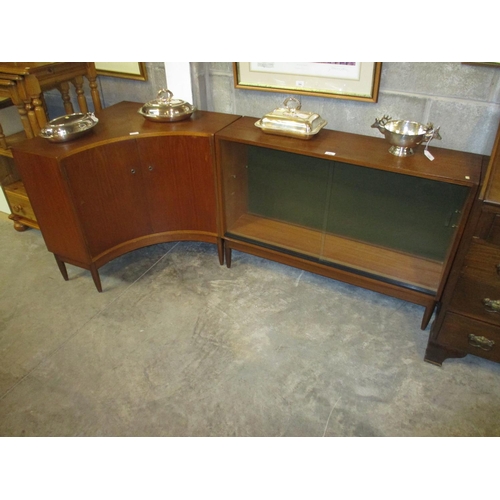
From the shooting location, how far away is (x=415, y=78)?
1.80m

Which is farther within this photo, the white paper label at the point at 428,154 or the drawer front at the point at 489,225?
the white paper label at the point at 428,154

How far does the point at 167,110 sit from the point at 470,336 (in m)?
1.80

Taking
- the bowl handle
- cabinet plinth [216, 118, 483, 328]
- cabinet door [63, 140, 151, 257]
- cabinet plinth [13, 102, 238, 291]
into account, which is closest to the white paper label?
cabinet plinth [216, 118, 483, 328]

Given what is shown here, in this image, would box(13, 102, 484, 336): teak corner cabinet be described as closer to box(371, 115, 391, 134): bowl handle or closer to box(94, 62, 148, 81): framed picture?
box(371, 115, 391, 134): bowl handle

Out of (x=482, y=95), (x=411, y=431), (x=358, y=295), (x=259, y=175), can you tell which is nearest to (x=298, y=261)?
(x=358, y=295)

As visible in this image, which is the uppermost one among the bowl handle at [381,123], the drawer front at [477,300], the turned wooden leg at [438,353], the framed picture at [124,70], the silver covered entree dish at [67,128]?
the framed picture at [124,70]

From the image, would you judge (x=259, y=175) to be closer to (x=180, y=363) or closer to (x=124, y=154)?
(x=124, y=154)

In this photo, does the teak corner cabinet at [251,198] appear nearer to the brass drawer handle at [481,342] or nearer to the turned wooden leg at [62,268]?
the turned wooden leg at [62,268]

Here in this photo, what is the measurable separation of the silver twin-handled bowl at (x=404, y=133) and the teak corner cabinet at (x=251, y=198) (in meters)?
0.05

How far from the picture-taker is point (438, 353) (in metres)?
1.76

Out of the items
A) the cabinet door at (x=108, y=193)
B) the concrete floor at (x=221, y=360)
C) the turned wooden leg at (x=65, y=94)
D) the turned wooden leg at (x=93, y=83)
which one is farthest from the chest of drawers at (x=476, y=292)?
the turned wooden leg at (x=65, y=94)

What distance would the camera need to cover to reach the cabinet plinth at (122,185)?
191 cm

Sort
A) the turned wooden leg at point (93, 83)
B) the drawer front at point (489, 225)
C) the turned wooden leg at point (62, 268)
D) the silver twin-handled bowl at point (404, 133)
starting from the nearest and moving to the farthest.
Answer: the drawer front at point (489, 225)
the silver twin-handled bowl at point (404, 133)
the turned wooden leg at point (62, 268)
the turned wooden leg at point (93, 83)

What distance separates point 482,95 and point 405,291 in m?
0.90
